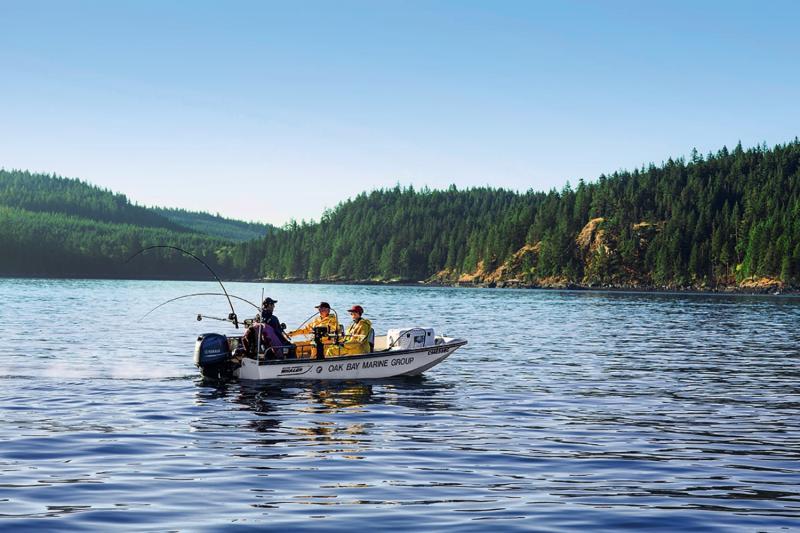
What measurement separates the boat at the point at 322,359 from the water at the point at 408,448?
24.1 inches

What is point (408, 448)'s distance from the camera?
17781mm

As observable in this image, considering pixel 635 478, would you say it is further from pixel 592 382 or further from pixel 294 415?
pixel 592 382

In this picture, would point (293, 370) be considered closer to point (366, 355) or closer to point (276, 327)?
point (276, 327)

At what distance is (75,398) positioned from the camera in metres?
24.6

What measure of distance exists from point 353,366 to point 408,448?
38.9 ft

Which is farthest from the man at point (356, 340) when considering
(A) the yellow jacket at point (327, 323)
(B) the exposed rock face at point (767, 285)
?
(B) the exposed rock face at point (767, 285)

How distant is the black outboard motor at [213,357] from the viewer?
27656 mm

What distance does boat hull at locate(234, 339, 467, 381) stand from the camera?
28.4 metres

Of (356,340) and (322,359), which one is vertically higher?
(356,340)

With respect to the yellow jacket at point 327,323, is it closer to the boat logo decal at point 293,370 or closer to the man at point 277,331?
the man at point 277,331

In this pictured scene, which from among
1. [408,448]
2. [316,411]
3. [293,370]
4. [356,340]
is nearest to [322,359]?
[293,370]

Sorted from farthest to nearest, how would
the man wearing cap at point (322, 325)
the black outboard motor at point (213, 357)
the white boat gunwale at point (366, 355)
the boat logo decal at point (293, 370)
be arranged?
the man wearing cap at point (322, 325)
the boat logo decal at point (293, 370)
the white boat gunwale at point (366, 355)
the black outboard motor at point (213, 357)

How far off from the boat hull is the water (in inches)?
21.2

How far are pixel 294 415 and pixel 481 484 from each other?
337 inches
